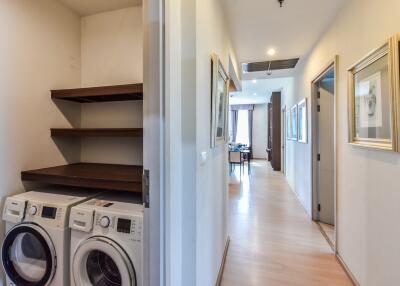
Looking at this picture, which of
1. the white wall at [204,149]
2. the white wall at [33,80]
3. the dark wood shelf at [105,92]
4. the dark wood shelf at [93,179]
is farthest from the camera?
the dark wood shelf at [105,92]

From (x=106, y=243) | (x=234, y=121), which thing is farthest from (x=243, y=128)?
(x=106, y=243)

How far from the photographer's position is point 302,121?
12.6 feet

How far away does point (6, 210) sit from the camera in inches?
64.1

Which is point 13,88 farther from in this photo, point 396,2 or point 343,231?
point 343,231

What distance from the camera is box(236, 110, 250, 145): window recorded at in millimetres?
11258

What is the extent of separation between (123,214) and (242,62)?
3492 millimetres

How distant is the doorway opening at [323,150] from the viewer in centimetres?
317

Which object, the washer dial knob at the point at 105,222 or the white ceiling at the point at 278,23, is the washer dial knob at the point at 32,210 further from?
the white ceiling at the point at 278,23

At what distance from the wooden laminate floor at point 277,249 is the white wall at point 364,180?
0.27 m

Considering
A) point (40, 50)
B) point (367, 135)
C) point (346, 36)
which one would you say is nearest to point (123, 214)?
point (40, 50)

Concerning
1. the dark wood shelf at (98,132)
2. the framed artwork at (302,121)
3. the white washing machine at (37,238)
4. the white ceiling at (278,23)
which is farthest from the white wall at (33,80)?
the framed artwork at (302,121)

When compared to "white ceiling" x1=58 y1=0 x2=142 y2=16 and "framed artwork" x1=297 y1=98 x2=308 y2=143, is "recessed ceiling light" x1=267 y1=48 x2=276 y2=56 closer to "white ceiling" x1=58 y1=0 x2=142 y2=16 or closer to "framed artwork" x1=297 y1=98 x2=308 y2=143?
"framed artwork" x1=297 y1=98 x2=308 y2=143

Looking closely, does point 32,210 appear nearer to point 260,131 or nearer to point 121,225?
point 121,225

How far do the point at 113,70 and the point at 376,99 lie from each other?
92.2 inches
